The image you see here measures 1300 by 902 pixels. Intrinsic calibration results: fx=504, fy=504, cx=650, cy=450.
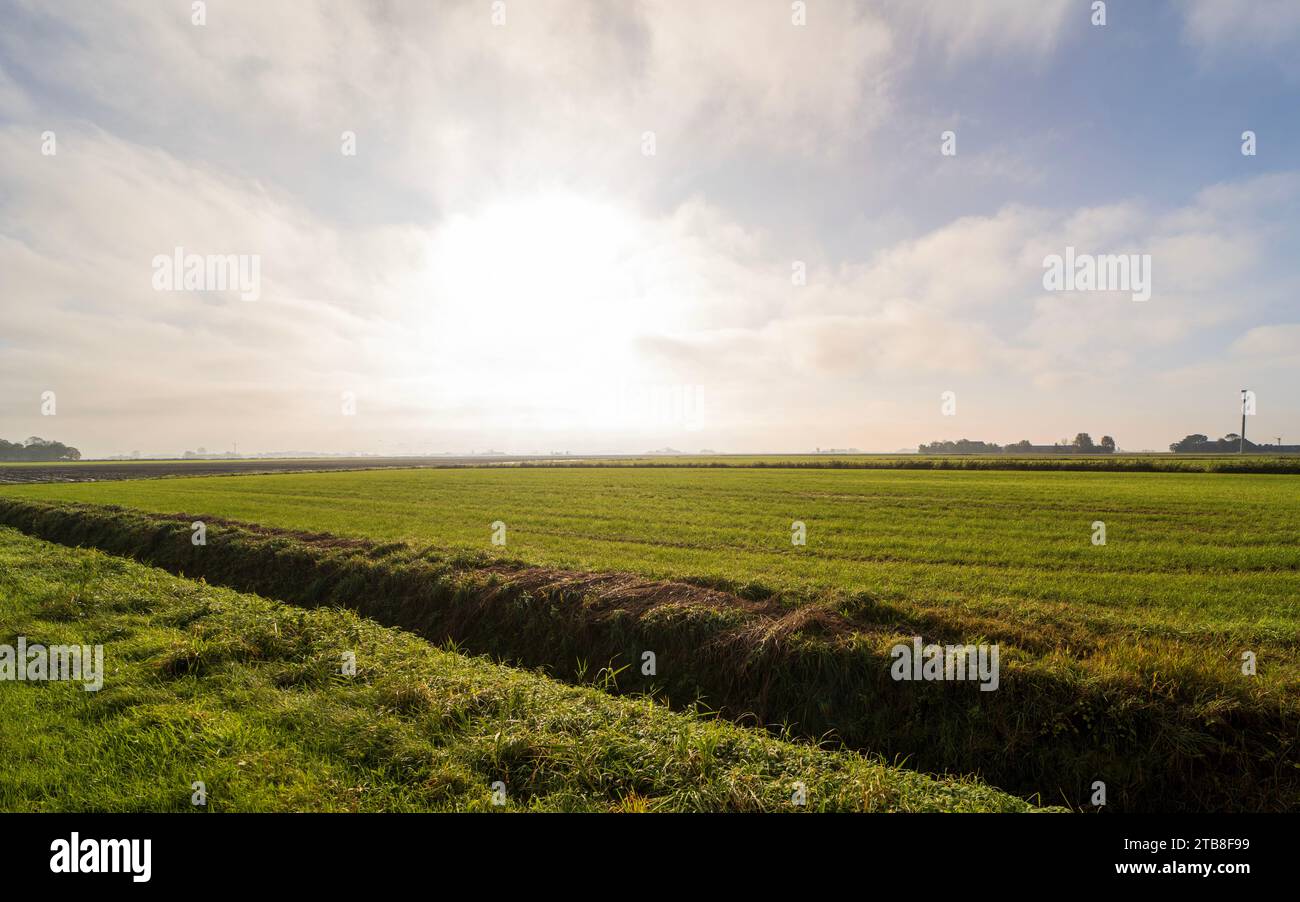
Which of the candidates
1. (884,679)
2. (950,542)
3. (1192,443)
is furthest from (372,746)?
(1192,443)

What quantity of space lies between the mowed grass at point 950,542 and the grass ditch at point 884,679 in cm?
106

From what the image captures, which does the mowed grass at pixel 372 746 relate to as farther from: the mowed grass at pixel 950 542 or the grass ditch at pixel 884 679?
the mowed grass at pixel 950 542

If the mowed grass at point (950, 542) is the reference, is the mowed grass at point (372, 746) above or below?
below

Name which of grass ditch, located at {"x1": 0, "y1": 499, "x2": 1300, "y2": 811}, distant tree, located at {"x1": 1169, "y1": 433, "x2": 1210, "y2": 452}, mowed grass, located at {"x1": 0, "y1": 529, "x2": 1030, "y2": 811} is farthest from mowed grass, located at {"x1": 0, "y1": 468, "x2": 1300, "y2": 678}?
distant tree, located at {"x1": 1169, "y1": 433, "x2": 1210, "y2": 452}

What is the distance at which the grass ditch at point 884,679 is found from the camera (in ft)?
20.6

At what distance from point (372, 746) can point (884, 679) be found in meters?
7.24

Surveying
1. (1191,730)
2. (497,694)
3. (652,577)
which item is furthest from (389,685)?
(1191,730)

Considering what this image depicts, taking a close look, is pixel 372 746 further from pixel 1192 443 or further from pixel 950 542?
pixel 1192 443

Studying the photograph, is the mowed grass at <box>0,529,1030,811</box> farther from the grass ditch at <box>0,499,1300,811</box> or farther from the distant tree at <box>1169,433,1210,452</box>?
the distant tree at <box>1169,433,1210,452</box>

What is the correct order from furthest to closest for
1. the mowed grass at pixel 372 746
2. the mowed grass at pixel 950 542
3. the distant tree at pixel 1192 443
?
the distant tree at pixel 1192 443 < the mowed grass at pixel 950 542 < the mowed grass at pixel 372 746

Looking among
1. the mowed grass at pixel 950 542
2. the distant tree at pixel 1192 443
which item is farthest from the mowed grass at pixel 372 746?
the distant tree at pixel 1192 443

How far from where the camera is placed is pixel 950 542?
16.1 meters
